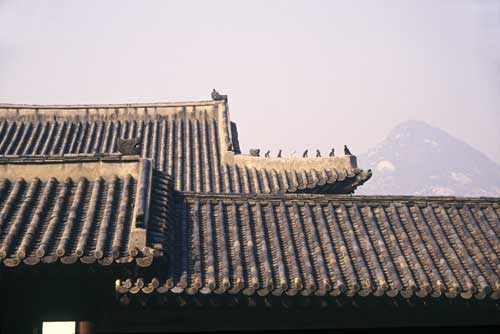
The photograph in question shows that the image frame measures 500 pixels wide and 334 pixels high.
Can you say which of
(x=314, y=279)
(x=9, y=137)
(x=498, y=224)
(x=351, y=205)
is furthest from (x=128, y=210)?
(x=9, y=137)

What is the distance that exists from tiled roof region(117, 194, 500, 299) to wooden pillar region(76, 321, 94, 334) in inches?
37.5

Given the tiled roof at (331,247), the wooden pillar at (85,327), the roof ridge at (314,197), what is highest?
the roof ridge at (314,197)

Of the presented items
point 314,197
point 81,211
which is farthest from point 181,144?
point 81,211

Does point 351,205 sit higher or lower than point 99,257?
higher

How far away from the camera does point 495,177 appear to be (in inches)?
5315

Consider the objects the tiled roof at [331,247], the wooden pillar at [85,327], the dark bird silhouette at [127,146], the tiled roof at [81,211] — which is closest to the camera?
the tiled roof at [81,211]

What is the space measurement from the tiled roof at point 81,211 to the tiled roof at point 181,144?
233 inches

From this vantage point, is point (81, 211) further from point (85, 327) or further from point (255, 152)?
point (255, 152)

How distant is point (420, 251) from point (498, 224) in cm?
174

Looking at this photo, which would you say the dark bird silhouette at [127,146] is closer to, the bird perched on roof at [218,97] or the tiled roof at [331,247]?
the tiled roof at [331,247]

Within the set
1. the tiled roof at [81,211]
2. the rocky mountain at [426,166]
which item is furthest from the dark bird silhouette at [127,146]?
the rocky mountain at [426,166]

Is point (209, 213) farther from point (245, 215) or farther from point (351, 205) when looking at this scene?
point (351, 205)

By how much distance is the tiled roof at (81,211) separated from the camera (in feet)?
28.3

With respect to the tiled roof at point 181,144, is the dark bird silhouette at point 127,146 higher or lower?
lower
